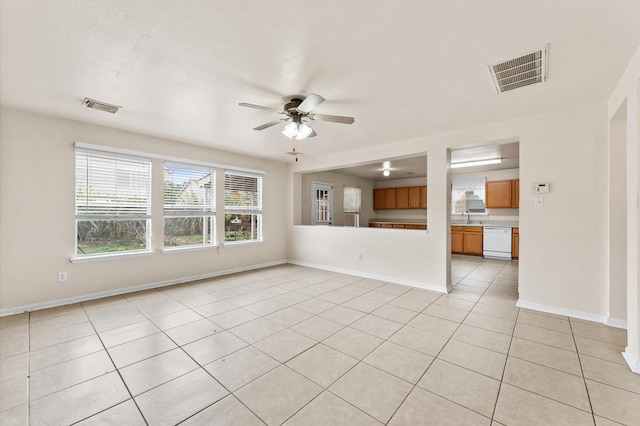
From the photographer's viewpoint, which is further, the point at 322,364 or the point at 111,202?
the point at 111,202

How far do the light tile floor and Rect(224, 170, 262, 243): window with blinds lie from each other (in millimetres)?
2089

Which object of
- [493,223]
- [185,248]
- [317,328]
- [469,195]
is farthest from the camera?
[469,195]

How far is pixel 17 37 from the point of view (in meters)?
1.89

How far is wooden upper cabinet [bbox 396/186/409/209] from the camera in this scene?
341 inches

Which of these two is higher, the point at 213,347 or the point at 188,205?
the point at 188,205

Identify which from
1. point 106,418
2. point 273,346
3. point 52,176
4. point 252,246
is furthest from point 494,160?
point 52,176

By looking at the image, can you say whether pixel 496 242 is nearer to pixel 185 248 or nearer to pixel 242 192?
pixel 242 192

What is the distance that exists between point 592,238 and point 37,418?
5.09 metres

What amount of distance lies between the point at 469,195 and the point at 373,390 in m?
7.26

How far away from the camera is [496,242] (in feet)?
22.4

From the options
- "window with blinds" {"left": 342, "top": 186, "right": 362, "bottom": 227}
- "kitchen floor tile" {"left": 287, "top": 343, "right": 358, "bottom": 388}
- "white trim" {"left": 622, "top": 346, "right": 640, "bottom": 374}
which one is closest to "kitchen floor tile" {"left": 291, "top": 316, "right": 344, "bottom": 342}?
"kitchen floor tile" {"left": 287, "top": 343, "right": 358, "bottom": 388}

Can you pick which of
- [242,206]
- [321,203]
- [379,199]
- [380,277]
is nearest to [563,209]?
[380,277]

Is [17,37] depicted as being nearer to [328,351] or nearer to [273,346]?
[273,346]

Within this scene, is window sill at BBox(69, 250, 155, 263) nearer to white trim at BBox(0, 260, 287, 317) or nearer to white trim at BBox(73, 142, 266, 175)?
white trim at BBox(0, 260, 287, 317)
